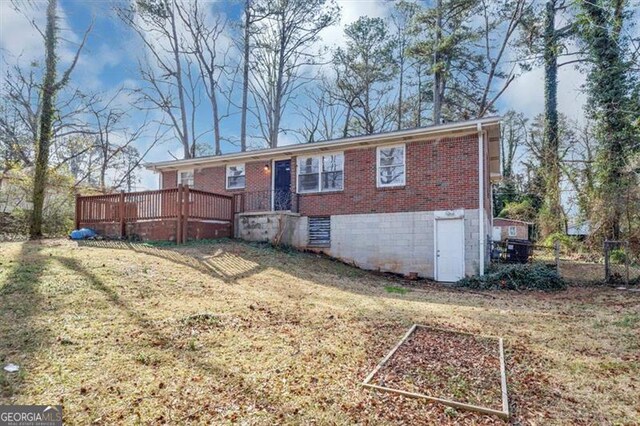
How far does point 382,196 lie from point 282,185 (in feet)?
13.7

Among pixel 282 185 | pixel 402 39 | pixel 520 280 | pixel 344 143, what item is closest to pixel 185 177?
pixel 282 185

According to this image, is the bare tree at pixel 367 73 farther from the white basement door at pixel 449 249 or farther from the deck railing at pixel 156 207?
the white basement door at pixel 449 249

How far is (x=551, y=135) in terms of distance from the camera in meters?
20.5

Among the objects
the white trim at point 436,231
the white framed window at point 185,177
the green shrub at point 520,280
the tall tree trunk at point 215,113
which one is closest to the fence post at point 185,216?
the white framed window at point 185,177

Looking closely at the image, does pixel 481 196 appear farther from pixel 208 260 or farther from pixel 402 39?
pixel 402 39

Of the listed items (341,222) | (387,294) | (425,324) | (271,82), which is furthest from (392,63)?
(425,324)

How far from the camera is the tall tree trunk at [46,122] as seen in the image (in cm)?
1227

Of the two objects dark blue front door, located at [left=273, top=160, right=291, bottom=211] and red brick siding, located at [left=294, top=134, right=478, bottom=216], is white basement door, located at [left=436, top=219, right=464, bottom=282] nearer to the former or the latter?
red brick siding, located at [left=294, top=134, right=478, bottom=216]

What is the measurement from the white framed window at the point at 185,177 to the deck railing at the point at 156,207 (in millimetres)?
3647

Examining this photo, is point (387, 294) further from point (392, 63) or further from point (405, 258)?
point (392, 63)

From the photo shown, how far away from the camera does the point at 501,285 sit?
1026cm

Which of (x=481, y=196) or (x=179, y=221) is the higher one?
(x=481, y=196)

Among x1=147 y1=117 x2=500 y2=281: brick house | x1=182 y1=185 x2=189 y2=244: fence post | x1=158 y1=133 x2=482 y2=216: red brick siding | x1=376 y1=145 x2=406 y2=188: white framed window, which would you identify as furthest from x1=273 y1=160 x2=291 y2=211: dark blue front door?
x1=376 y1=145 x2=406 y2=188: white framed window

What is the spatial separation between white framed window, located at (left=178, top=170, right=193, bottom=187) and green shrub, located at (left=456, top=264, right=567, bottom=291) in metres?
11.9
